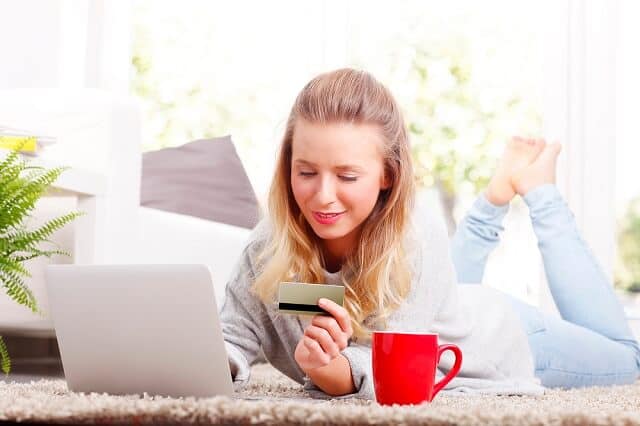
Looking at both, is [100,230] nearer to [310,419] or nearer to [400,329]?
[400,329]

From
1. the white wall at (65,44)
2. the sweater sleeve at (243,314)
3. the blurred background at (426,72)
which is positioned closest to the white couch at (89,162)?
the sweater sleeve at (243,314)

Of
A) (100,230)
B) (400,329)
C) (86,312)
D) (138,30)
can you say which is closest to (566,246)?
(400,329)

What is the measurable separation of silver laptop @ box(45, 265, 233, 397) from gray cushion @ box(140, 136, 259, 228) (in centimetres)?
167

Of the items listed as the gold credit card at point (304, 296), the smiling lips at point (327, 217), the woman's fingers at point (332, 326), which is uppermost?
the smiling lips at point (327, 217)

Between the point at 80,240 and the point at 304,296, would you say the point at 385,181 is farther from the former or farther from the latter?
the point at 80,240

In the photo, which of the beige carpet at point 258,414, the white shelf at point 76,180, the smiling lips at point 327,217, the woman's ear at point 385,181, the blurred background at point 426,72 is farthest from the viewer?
the blurred background at point 426,72

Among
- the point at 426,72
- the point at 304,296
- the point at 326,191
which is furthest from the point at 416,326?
the point at 426,72

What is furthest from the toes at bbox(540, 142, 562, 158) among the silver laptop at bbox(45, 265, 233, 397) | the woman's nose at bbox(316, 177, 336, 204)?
the silver laptop at bbox(45, 265, 233, 397)

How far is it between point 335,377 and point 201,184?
1705 millimetres

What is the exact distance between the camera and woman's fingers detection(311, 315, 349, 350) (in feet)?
4.00

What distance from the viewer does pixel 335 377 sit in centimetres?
141

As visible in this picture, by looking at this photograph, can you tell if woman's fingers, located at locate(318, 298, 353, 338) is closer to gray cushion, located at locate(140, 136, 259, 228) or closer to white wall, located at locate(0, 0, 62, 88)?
gray cushion, located at locate(140, 136, 259, 228)

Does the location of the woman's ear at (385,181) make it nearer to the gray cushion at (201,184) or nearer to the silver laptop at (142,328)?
the silver laptop at (142,328)

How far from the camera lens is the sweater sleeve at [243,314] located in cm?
164
